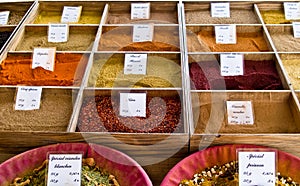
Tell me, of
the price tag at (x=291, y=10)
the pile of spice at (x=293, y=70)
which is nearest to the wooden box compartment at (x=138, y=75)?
the pile of spice at (x=293, y=70)

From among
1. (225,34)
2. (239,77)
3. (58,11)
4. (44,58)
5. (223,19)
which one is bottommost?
(239,77)

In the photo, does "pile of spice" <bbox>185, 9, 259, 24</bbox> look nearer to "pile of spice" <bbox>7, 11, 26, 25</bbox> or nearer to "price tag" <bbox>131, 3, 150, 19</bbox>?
"price tag" <bbox>131, 3, 150, 19</bbox>

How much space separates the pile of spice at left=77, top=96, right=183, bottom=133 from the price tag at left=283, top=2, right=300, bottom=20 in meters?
1.17

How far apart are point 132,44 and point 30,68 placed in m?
0.61

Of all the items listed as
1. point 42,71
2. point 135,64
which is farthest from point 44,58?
point 135,64

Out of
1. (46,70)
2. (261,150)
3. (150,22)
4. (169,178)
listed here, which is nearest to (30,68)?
(46,70)

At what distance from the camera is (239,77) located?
6.64 ft

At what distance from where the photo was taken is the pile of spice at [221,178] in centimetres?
146

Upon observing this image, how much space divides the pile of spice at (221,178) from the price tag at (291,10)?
143 cm

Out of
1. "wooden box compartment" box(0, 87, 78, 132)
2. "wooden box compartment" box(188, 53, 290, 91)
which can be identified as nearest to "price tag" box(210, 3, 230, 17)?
"wooden box compartment" box(188, 53, 290, 91)

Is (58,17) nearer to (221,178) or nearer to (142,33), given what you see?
(142,33)

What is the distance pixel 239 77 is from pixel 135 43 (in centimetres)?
68

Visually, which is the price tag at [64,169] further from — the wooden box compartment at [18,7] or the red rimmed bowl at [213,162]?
the wooden box compartment at [18,7]

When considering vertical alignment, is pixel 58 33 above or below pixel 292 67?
above
